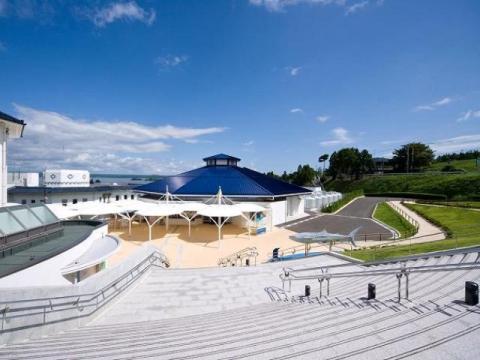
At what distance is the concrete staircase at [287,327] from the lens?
5141 millimetres

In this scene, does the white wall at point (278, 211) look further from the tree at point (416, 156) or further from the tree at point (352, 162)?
the tree at point (416, 156)

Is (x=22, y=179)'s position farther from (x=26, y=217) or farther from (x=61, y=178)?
(x=26, y=217)

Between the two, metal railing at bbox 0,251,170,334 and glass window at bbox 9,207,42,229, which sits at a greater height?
glass window at bbox 9,207,42,229

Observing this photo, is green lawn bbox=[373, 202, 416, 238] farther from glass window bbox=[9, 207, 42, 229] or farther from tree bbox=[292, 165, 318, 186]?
tree bbox=[292, 165, 318, 186]

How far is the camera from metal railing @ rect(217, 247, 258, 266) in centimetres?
1950

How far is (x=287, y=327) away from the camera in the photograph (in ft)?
21.9

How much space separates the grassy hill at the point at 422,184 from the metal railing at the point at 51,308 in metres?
63.6

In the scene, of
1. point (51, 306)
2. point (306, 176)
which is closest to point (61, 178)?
point (51, 306)

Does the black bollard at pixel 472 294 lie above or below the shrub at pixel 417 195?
above

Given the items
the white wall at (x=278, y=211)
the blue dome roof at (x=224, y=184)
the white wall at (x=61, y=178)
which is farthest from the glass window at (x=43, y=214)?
the white wall at (x=61, y=178)

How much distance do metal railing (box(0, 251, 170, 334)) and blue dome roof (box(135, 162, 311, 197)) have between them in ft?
90.1

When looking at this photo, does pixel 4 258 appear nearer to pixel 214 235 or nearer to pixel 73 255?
pixel 73 255

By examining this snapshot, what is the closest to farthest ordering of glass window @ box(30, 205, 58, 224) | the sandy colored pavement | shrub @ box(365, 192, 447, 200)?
glass window @ box(30, 205, 58, 224) → the sandy colored pavement → shrub @ box(365, 192, 447, 200)

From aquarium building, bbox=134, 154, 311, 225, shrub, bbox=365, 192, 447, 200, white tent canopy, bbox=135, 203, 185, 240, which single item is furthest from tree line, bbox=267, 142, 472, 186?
white tent canopy, bbox=135, 203, 185, 240
